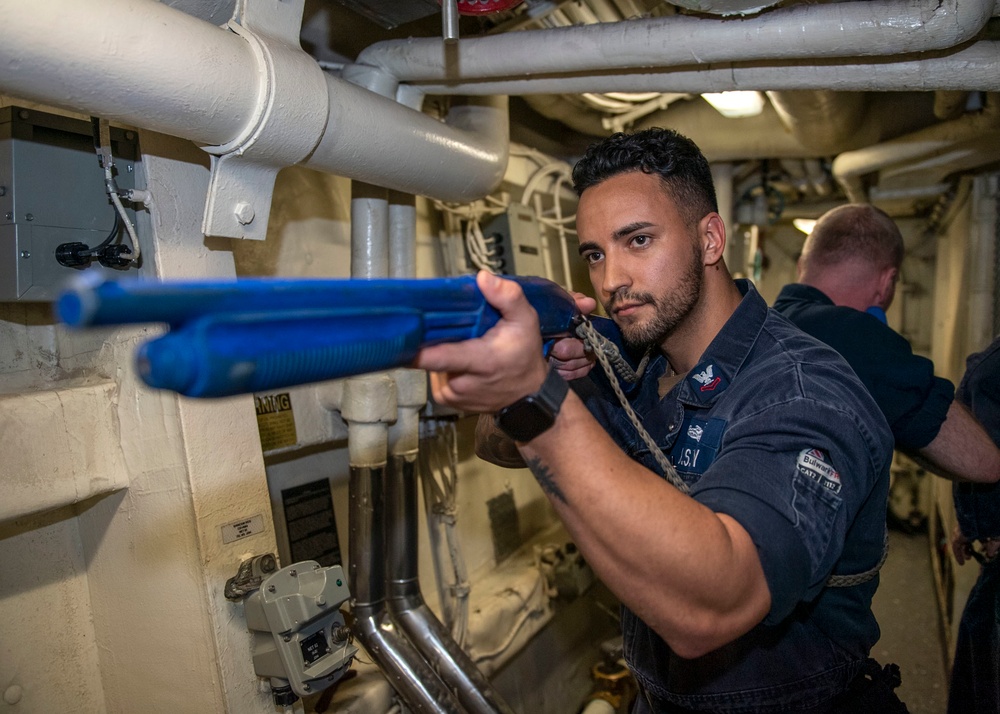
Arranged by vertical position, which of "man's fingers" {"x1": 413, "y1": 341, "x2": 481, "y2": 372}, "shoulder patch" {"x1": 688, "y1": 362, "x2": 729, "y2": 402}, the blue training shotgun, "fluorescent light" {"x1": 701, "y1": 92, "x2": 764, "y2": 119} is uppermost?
"fluorescent light" {"x1": 701, "y1": 92, "x2": 764, "y2": 119}

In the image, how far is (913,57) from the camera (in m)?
1.38

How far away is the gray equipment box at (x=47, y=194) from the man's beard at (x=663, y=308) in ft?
3.44

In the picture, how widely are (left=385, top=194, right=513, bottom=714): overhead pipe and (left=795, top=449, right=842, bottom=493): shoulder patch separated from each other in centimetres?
114

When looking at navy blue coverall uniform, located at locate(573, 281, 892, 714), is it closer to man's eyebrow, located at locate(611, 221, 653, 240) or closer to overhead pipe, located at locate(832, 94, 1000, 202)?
man's eyebrow, located at locate(611, 221, 653, 240)

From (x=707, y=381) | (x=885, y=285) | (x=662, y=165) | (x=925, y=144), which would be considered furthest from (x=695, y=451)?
(x=925, y=144)

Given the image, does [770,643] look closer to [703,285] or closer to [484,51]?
[703,285]

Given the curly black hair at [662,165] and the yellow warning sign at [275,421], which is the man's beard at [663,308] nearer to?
the curly black hair at [662,165]

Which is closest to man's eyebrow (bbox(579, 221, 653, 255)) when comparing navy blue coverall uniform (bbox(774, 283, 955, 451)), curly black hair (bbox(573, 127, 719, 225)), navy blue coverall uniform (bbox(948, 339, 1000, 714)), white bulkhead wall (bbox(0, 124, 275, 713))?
curly black hair (bbox(573, 127, 719, 225))

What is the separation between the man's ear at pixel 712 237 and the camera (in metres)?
1.38

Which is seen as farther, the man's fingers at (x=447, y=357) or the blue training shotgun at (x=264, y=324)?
the man's fingers at (x=447, y=357)

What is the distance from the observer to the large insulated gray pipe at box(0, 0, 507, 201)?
2.97ft

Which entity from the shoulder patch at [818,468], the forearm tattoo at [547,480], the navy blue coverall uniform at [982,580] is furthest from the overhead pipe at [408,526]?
the navy blue coverall uniform at [982,580]

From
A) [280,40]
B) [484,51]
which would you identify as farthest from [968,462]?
[280,40]

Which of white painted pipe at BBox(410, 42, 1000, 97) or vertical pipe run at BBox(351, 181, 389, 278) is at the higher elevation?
white painted pipe at BBox(410, 42, 1000, 97)
